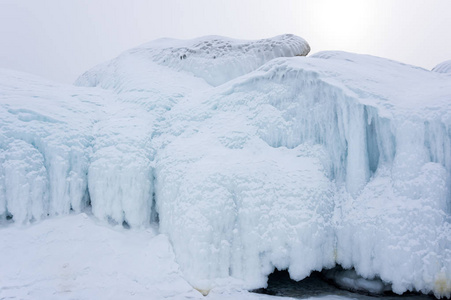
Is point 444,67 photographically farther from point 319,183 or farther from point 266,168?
point 266,168

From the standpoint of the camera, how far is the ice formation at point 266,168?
4.32 metres

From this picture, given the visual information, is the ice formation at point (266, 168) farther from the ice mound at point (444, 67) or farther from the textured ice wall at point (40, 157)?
the ice mound at point (444, 67)

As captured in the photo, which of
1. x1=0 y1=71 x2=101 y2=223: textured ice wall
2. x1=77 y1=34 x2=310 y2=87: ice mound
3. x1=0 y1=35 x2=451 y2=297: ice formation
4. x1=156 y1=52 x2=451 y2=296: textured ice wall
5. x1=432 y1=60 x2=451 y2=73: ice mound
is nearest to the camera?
x1=156 y1=52 x2=451 y2=296: textured ice wall

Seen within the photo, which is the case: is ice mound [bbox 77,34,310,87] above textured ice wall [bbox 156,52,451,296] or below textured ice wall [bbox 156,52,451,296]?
above

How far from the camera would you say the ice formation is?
4316 millimetres

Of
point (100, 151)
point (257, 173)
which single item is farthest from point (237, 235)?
point (100, 151)

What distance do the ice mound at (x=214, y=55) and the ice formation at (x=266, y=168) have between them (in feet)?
6.35

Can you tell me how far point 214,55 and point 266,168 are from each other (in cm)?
433

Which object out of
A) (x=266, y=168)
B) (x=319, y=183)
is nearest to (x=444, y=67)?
(x=319, y=183)

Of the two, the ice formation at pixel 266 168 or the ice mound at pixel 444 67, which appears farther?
the ice mound at pixel 444 67

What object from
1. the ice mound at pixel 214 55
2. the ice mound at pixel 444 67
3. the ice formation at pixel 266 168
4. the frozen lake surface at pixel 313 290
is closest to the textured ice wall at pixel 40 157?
the ice formation at pixel 266 168

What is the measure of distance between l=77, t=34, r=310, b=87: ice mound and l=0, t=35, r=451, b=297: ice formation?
194 centimetres

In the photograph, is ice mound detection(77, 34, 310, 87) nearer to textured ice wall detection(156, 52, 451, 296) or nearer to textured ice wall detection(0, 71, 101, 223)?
textured ice wall detection(0, 71, 101, 223)

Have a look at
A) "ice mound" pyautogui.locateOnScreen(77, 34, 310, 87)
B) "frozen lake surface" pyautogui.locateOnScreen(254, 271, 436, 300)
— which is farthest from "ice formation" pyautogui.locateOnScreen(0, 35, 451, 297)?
"ice mound" pyautogui.locateOnScreen(77, 34, 310, 87)
